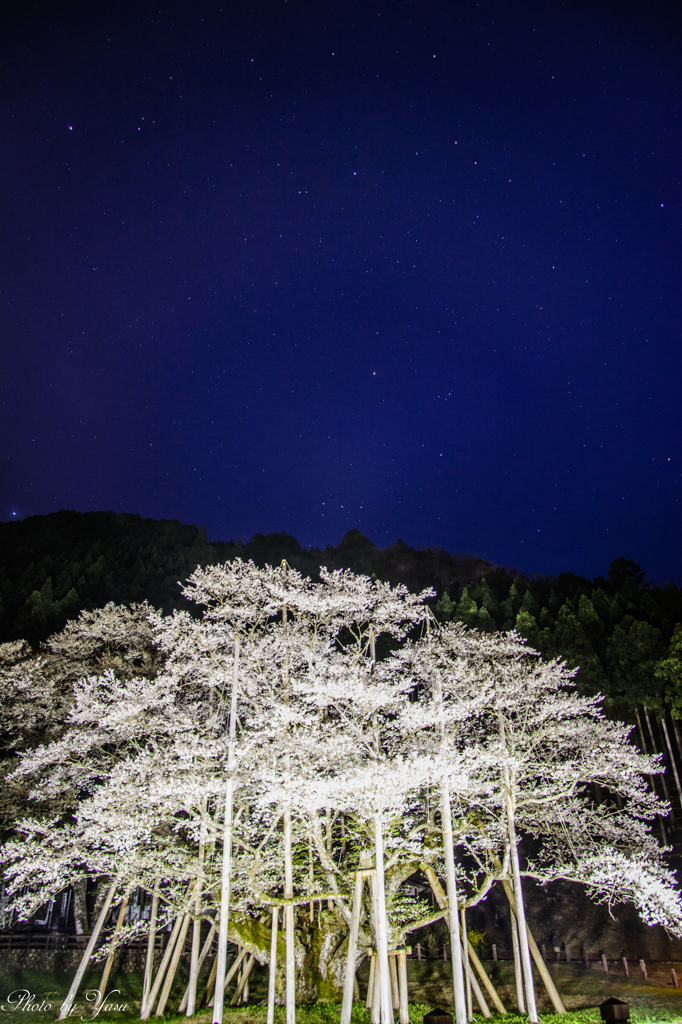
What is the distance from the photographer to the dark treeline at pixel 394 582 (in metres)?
23.4

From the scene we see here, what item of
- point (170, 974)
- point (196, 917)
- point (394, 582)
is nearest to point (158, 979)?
point (170, 974)

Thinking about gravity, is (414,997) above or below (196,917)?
below

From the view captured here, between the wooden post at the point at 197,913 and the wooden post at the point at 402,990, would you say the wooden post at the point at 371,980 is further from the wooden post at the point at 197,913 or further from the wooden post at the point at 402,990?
the wooden post at the point at 197,913

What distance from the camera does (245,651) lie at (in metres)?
14.8

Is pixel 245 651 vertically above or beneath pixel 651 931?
above

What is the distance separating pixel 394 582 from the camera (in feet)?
147

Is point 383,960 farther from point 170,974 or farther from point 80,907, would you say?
point 80,907

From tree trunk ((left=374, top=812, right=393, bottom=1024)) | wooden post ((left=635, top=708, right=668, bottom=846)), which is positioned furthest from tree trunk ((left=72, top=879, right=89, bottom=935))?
wooden post ((left=635, top=708, right=668, bottom=846))

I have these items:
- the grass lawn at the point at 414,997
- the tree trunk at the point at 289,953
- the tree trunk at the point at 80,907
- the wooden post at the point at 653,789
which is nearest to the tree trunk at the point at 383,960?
the tree trunk at the point at 289,953

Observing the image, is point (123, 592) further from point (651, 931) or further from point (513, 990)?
point (651, 931)

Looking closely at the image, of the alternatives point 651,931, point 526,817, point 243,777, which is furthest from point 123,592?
point 651,931

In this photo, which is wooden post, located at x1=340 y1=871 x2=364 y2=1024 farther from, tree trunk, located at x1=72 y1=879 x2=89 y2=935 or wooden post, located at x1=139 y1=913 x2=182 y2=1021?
tree trunk, located at x1=72 y1=879 x2=89 y2=935

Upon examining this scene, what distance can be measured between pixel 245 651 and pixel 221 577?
77.9 inches

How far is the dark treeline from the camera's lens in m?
23.4
